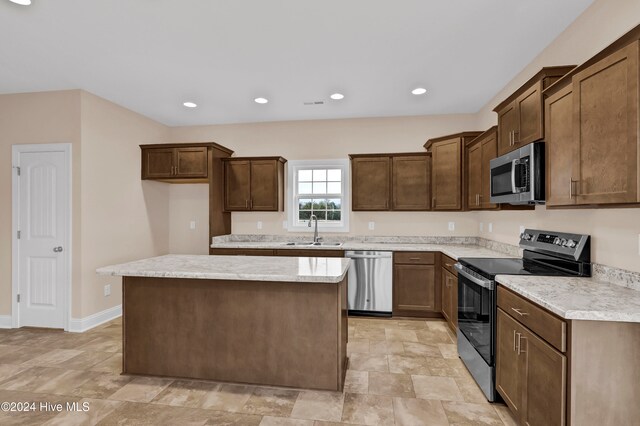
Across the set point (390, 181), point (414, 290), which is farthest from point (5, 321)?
point (390, 181)

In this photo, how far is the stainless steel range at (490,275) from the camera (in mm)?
2334

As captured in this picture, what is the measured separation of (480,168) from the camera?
3.66m

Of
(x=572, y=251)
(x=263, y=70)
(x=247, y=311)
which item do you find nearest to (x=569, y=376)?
(x=572, y=251)

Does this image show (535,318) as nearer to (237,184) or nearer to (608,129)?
(608,129)

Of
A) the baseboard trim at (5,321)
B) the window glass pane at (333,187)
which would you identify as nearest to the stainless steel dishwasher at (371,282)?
the window glass pane at (333,187)

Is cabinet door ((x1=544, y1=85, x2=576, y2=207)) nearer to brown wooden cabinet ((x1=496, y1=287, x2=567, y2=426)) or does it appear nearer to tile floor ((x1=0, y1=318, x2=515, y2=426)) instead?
brown wooden cabinet ((x1=496, y1=287, x2=567, y2=426))

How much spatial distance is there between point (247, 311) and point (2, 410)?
1791 millimetres

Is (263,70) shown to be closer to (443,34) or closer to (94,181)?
(443,34)

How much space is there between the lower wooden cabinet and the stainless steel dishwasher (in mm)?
2075

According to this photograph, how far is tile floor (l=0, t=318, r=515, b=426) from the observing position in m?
2.19

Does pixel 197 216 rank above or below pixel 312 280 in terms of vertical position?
above

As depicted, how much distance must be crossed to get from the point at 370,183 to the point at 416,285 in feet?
5.02

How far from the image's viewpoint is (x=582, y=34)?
2438mm

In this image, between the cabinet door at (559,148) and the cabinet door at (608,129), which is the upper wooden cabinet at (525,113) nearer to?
the cabinet door at (559,148)
